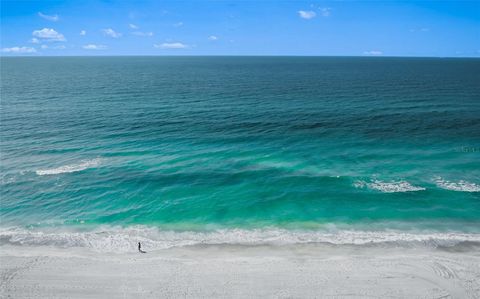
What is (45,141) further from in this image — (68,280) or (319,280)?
(319,280)

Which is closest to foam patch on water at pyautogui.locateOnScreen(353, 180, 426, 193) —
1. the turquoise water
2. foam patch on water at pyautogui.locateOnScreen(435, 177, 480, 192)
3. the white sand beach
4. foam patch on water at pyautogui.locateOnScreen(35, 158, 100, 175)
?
the turquoise water

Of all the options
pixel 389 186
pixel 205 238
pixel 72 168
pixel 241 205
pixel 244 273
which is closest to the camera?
pixel 244 273

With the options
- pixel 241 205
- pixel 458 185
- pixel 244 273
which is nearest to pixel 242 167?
Answer: pixel 241 205

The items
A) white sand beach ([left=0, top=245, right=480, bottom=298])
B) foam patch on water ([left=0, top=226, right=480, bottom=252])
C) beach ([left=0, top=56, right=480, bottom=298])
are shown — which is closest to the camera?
white sand beach ([left=0, top=245, right=480, bottom=298])

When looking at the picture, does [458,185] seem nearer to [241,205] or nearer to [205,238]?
[241,205]

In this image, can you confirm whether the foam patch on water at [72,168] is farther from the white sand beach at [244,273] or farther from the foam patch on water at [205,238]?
the white sand beach at [244,273]

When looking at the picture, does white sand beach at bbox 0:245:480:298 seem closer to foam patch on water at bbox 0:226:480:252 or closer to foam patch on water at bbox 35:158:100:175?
foam patch on water at bbox 0:226:480:252
